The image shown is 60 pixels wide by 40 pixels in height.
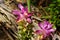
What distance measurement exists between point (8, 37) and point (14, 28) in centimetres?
11

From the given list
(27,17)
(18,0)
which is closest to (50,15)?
(18,0)

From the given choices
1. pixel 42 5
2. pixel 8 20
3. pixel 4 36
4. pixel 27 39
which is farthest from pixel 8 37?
pixel 42 5

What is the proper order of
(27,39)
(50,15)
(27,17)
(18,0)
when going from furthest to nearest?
1. (18,0)
2. (50,15)
3. (27,39)
4. (27,17)

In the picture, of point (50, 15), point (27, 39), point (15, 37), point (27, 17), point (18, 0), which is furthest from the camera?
point (18, 0)

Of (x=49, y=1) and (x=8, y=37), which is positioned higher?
(x=49, y=1)

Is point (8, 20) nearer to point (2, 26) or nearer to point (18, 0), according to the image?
point (2, 26)

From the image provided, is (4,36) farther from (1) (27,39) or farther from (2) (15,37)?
(1) (27,39)

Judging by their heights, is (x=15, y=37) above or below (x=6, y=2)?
below

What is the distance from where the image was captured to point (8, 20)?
7.00 ft

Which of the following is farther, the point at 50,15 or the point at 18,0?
the point at 18,0

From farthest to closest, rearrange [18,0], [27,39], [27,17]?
1. [18,0]
2. [27,39]
3. [27,17]

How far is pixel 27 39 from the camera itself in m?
1.71

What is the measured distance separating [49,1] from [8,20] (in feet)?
2.27

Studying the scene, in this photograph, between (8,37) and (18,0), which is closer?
(8,37)
